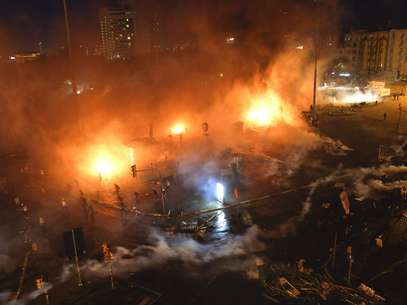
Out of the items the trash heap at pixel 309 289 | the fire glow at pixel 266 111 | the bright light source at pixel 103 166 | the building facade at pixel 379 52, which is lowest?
the trash heap at pixel 309 289

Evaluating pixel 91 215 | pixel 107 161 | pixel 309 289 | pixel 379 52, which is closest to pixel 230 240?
pixel 309 289

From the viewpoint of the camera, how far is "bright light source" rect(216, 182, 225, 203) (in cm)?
1492

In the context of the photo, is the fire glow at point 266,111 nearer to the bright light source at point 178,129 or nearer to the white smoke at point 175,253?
the bright light source at point 178,129

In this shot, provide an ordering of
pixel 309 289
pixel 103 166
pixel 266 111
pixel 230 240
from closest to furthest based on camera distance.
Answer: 1. pixel 309 289
2. pixel 230 240
3. pixel 103 166
4. pixel 266 111

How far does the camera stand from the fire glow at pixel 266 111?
28.7m

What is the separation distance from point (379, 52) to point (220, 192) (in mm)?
63880

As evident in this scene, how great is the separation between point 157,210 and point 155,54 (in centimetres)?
2211

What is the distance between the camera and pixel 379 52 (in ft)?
222

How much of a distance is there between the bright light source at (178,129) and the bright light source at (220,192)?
9957 mm

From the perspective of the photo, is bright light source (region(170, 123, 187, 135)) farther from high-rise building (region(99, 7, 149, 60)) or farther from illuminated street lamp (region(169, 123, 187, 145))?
high-rise building (region(99, 7, 149, 60))

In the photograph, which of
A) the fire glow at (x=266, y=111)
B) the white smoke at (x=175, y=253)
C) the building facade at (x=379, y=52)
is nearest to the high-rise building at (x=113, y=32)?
the building facade at (x=379, y=52)

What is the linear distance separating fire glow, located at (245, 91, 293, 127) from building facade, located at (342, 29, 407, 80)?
123ft

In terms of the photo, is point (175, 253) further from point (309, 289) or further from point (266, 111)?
point (266, 111)

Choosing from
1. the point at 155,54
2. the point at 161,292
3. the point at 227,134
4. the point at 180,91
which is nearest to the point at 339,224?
the point at 161,292
